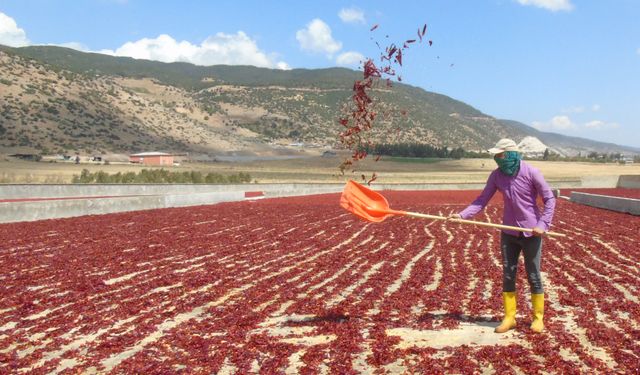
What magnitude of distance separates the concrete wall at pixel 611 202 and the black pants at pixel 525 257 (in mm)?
22015

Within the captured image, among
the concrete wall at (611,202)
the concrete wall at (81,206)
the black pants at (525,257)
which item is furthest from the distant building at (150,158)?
the black pants at (525,257)

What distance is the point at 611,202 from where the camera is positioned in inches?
1206

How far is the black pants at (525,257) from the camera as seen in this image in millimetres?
7875

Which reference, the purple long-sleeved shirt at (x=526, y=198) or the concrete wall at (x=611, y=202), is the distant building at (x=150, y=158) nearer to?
the concrete wall at (x=611, y=202)

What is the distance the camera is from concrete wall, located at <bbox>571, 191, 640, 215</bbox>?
1086 inches

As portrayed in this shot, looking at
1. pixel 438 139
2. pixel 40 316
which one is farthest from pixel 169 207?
pixel 438 139

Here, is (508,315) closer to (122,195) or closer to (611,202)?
(611,202)

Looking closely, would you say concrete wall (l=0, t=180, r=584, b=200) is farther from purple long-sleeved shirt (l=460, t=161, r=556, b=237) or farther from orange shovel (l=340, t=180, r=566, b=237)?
purple long-sleeved shirt (l=460, t=161, r=556, b=237)

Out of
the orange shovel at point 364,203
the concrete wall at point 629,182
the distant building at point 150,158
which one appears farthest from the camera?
the distant building at point 150,158

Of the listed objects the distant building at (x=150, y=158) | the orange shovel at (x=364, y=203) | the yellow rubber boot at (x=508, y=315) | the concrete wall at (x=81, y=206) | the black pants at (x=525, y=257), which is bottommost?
the distant building at (x=150, y=158)

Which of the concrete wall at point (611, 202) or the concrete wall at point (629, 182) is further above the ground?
the concrete wall at point (611, 202)

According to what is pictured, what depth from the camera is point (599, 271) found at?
13.0 metres

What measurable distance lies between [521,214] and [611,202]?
2569 centimetres

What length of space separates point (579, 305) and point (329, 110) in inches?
6601
